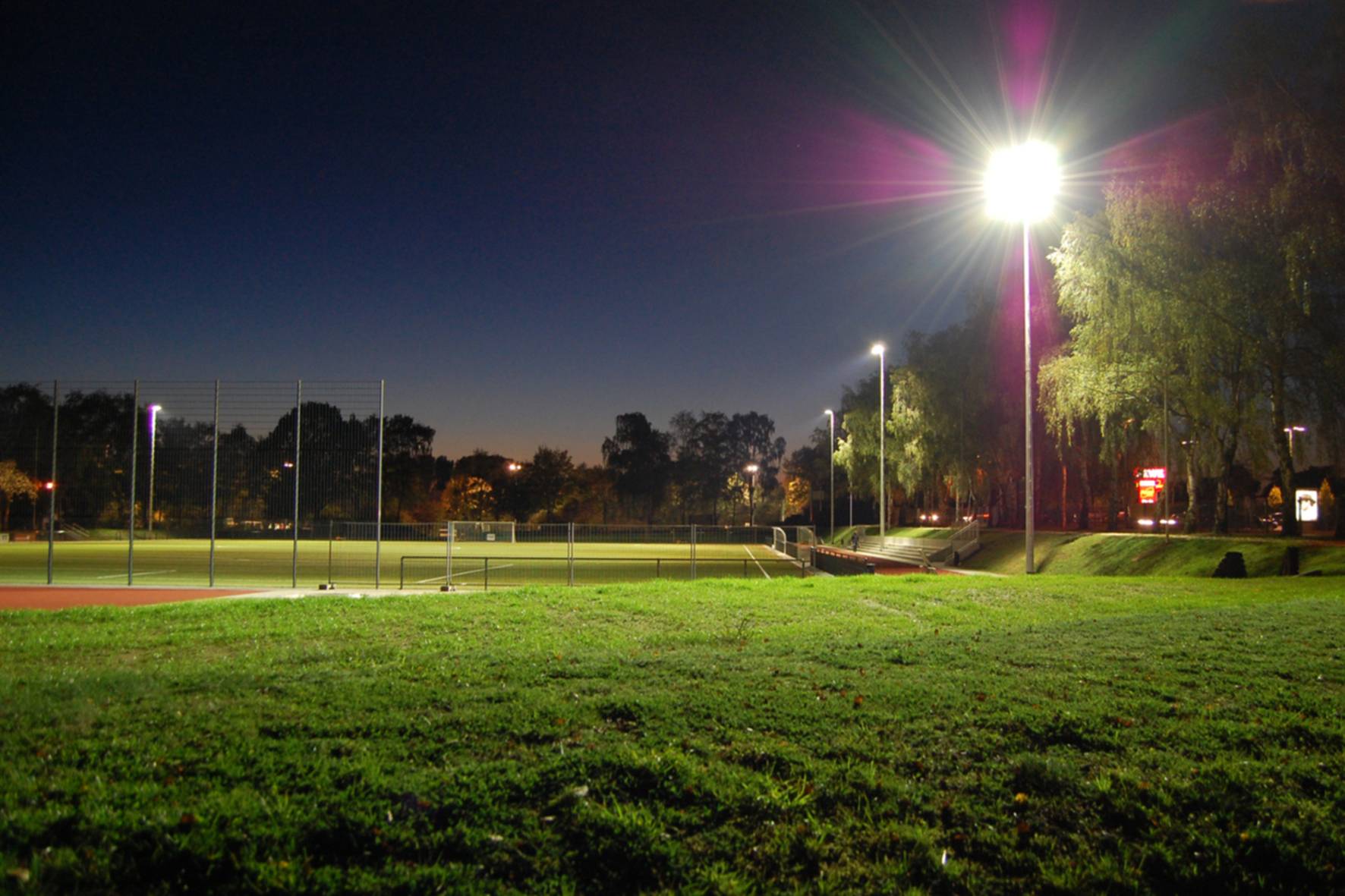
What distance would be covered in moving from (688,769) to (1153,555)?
81.6 feet

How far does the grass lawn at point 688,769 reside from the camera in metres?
3.63

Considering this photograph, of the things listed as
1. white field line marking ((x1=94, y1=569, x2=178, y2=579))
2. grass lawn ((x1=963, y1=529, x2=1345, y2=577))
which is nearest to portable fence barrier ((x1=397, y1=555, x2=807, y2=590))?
white field line marking ((x1=94, y1=569, x2=178, y2=579))

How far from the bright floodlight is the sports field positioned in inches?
457

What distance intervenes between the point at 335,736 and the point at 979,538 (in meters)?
39.4

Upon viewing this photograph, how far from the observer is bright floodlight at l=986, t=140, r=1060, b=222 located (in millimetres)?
Answer: 18812

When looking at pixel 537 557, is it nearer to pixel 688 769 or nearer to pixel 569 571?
pixel 569 571

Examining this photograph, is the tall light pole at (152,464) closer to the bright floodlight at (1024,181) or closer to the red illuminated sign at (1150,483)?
the bright floodlight at (1024,181)

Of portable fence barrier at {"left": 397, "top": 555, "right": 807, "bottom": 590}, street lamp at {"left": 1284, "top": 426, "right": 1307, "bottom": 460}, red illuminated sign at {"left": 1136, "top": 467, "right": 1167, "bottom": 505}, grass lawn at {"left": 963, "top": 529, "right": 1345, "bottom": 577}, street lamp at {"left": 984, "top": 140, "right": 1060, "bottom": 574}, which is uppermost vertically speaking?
street lamp at {"left": 984, "top": 140, "right": 1060, "bottom": 574}

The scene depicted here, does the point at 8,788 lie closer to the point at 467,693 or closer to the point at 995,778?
the point at 467,693

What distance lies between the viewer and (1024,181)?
1914 cm

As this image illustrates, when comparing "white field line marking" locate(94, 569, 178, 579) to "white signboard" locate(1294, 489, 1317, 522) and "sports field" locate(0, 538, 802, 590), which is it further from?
"white signboard" locate(1294, 489, 1317, 522)

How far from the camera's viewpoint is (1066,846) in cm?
394

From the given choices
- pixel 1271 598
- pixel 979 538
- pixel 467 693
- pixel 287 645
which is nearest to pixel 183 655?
pixel 287 645

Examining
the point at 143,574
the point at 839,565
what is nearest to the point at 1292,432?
the point at 839,565
